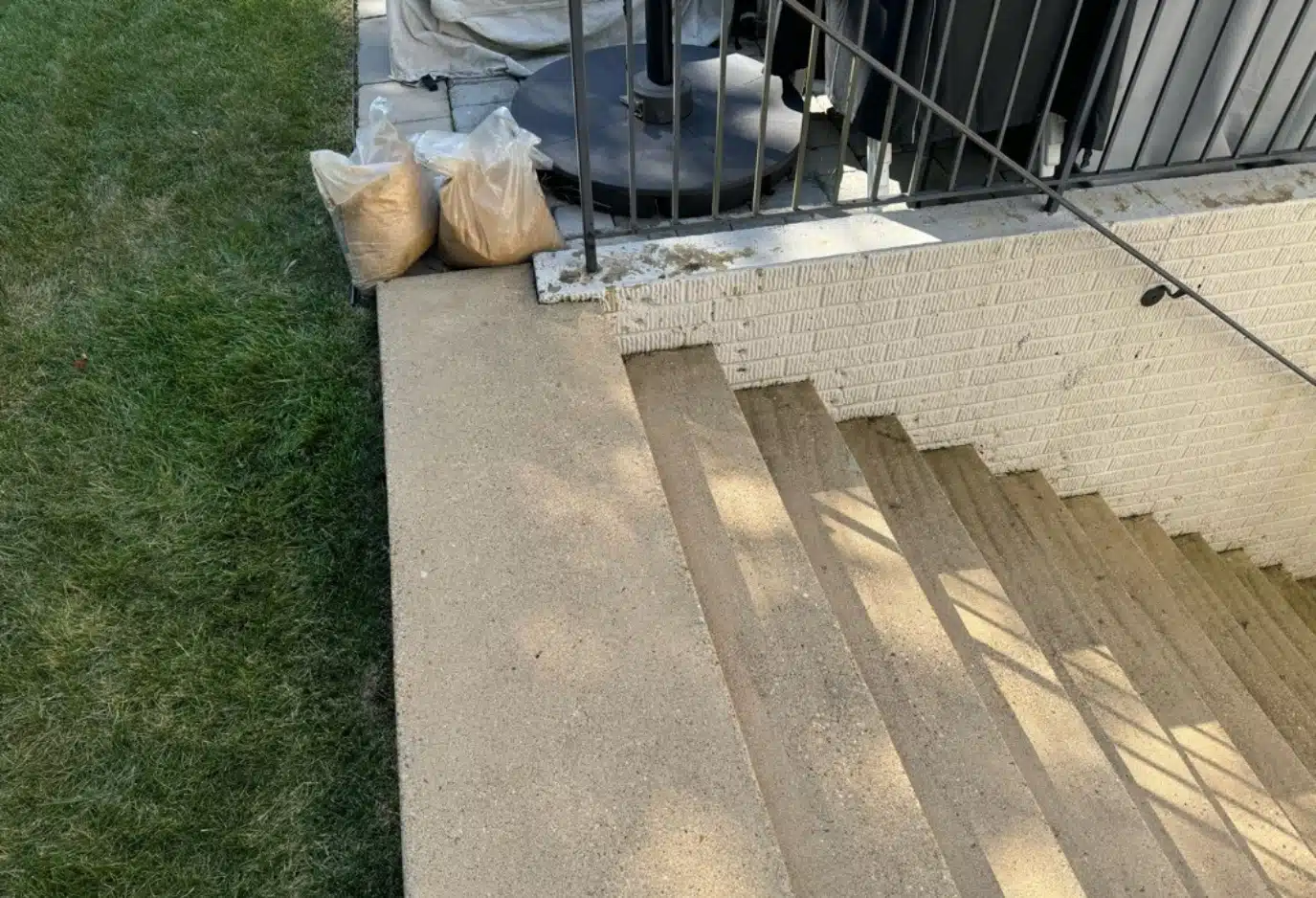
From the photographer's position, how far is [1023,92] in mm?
2680

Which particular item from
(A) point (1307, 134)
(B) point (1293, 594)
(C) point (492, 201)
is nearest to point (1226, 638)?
(B) point (1293, 594)

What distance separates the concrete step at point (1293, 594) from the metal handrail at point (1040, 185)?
132 cm

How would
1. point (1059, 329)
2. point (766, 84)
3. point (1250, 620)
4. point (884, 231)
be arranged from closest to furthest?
point (766, 84), point (884, 231), point (1059, 329), point (1250, 620)

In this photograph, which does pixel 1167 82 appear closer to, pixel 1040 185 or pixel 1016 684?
pixel 1040 185

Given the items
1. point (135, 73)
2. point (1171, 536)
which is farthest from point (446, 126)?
point (1171, 536)

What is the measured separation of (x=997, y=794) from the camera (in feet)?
6.49

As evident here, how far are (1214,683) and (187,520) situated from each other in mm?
3240

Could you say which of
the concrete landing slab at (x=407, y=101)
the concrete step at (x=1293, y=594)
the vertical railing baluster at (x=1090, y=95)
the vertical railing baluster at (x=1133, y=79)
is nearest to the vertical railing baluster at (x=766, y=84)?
the vertical railing baluster at (x=1090, y=95)

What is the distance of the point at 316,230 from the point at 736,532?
1871mm

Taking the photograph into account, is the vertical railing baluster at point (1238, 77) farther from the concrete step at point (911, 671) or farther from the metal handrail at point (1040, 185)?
the concrete step at point (911, 671)

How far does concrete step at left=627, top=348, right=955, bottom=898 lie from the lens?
1.65 metres

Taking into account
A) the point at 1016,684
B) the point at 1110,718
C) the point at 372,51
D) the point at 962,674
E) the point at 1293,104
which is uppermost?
the point at 1293,104

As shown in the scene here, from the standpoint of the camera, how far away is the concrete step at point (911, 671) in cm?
188

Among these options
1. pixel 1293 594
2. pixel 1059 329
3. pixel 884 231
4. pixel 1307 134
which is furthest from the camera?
pixel 1293 594
